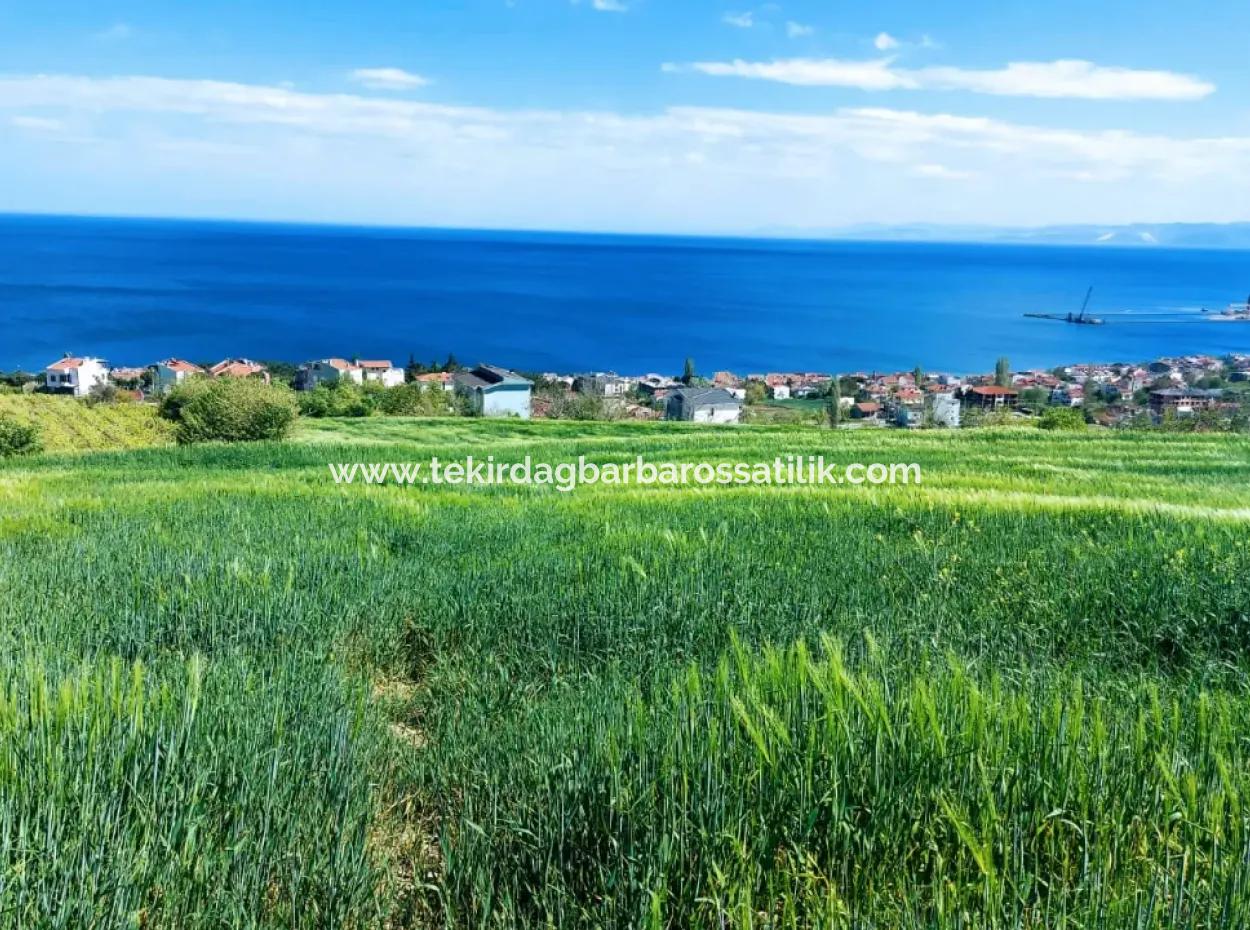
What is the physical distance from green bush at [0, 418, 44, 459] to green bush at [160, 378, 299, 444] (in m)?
5.82

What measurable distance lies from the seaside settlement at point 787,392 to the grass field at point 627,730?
3661 cm

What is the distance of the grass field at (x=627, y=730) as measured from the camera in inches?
97.0

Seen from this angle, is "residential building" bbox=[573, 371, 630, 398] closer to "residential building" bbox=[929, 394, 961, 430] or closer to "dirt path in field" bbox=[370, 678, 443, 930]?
"residential building" bbox=[929, 394, 961, 430]

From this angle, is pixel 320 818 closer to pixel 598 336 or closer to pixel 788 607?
pixel 788 607

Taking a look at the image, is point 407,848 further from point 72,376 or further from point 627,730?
point 72,376

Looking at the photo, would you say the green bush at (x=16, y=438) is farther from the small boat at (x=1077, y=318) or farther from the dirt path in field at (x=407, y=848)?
the small boat at (x=1077, y=318)

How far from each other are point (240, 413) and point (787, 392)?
6781cm

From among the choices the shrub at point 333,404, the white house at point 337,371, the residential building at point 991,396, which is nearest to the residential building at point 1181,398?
the residential building at point 991,396

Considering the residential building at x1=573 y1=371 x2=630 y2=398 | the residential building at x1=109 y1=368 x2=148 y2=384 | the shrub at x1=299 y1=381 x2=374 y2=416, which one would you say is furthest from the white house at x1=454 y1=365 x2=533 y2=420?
the residential building at x1=109 y1=368 x2=148 y2=384

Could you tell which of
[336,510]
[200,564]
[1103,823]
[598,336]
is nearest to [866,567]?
[1103,823]

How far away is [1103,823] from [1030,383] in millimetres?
88994

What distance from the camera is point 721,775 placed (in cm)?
277

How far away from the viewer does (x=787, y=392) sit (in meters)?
90.8

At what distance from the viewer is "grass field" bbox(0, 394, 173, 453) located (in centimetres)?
3819
